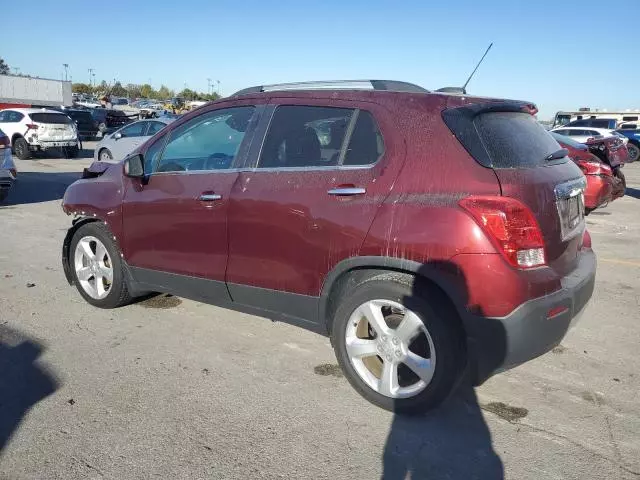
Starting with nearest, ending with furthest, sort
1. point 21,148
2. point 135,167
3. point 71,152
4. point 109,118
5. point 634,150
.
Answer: point 135,167 → point 21,148 → point 71,152 → point 634,150 → point 109,118

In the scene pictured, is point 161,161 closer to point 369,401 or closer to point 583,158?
point 369,401

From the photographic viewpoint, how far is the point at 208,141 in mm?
4168

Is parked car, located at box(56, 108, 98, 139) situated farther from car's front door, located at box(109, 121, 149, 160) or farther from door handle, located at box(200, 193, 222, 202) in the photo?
door handle, located at box(200, 193, 222, 202)

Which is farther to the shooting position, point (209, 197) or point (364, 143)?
point (209, 197)

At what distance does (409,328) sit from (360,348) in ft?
1.16

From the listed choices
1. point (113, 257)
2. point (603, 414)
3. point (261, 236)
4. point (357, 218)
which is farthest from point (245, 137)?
point (603, 414)

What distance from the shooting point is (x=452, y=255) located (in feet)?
9.39

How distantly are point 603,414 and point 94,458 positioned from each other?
9.13 feet

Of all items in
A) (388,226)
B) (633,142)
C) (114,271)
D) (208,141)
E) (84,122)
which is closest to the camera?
(388,226)

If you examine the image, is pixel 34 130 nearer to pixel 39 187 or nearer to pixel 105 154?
pixel 105 154

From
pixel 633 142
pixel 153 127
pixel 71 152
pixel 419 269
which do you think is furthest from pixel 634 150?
pixel 419 269

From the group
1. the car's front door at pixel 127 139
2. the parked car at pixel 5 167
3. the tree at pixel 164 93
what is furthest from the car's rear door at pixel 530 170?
the tree at pixel 164 93

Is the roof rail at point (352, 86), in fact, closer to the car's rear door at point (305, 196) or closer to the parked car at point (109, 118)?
the car's rear door at point (305, 196)

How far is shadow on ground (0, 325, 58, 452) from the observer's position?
3.07 meters
